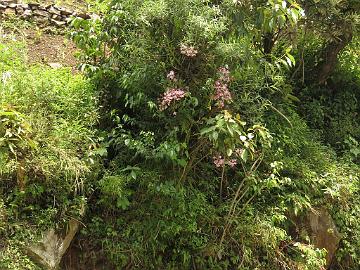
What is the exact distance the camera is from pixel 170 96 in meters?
3.26

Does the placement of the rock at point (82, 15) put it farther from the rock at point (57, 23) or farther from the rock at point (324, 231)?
the rock at point (324, 231)

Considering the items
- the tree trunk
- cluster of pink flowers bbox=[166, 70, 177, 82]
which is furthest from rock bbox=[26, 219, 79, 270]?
the tree trunk

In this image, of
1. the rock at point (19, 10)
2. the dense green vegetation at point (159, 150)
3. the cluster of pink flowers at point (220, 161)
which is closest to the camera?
the dense green vegetation at point (159, 150)

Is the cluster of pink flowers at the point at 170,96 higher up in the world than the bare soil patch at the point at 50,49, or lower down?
higher up

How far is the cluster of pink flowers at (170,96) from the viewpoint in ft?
10.7

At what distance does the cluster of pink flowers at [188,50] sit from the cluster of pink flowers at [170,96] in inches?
10.8

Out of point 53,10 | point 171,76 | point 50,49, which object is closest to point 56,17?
point 53,10

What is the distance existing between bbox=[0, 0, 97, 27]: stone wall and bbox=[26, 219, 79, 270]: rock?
124 inches

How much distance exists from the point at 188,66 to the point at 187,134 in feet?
1.74

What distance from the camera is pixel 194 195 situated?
3.62 metres

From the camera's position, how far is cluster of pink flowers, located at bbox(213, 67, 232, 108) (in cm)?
329

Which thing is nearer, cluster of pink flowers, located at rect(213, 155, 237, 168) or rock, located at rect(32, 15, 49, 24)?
cluster of pink flowers, located at rect(213, 155, 237, 168)

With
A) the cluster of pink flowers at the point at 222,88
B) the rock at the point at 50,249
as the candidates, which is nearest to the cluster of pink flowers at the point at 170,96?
the cluster of pink flowers at the point at 222,88

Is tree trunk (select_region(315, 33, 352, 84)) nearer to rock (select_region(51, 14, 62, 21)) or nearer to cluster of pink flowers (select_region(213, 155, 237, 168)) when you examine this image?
cluster of pink flowers (select_region(213, 155, 237, 168))
